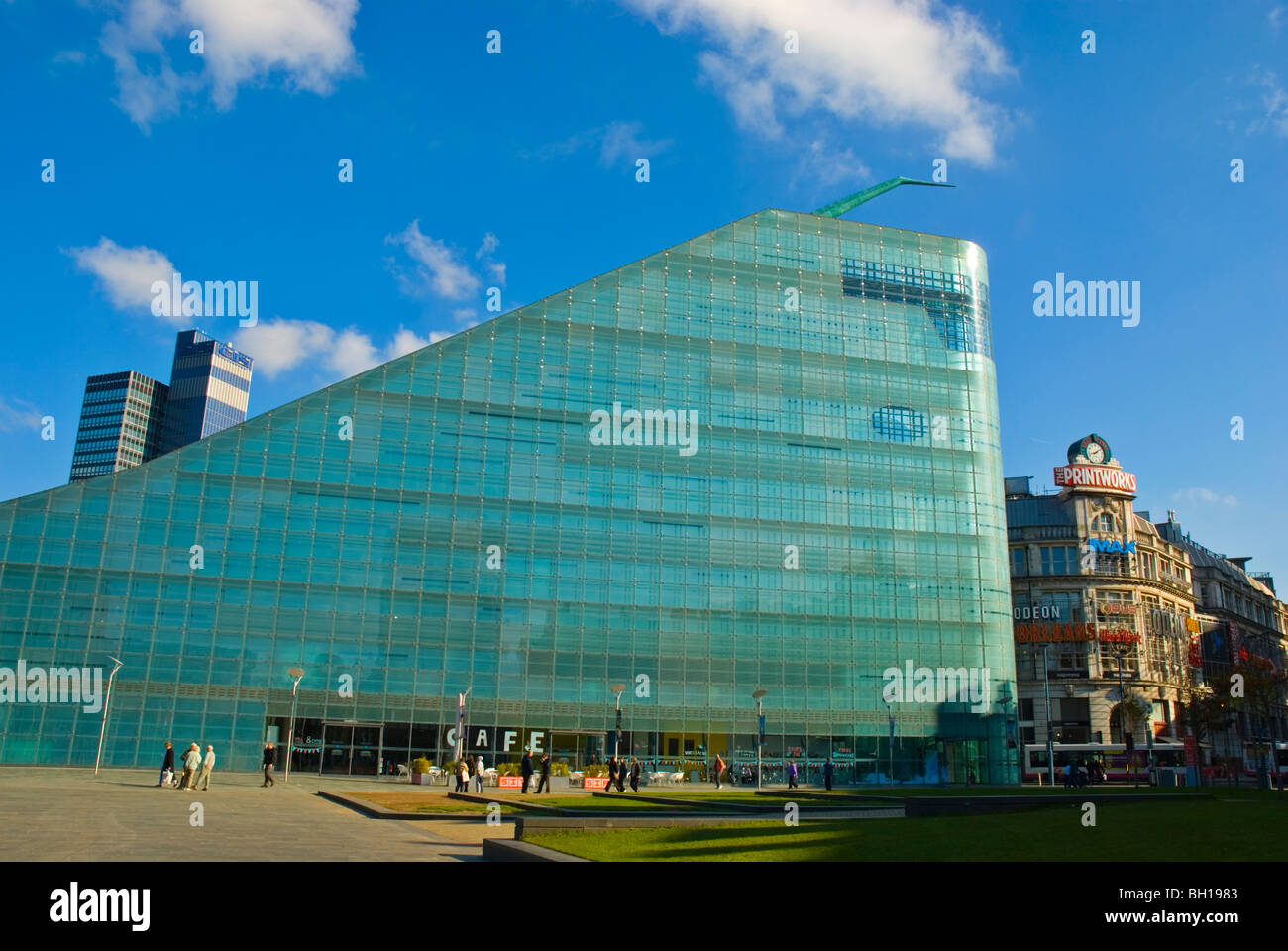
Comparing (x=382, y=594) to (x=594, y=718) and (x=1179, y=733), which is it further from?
(x=1179, y=733)

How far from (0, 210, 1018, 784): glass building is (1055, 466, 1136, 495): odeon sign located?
2728 centimetres

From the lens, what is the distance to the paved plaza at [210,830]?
16516 millimetres

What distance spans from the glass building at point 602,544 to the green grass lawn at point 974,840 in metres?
36.2

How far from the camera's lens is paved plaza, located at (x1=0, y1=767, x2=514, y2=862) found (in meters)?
16.5

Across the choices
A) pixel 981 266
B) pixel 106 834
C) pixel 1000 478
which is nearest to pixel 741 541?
pixel 1000 478

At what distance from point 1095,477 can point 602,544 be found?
58589 millimetres

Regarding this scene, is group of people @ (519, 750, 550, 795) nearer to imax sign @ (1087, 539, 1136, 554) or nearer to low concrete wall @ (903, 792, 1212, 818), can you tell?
low concrete wall @ (903, 792, 1212, 818)

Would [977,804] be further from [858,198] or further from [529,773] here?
[858,198]

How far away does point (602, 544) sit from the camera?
220ft

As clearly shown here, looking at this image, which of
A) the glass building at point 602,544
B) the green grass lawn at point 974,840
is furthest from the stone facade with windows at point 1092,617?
the green grass lawn at point 974,840

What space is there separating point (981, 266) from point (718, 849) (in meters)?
75.7

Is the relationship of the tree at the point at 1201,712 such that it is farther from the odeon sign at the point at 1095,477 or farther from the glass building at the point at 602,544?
the glass building at the point at 602,544

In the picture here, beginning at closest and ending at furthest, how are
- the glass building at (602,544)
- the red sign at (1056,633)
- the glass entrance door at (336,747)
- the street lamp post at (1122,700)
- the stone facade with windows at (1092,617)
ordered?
the glass building at (602,544) < the glass entrance door at (336,747) < the street lamp post at (1122,700) < the stone facade with windows at (1092,617) < the red sign at (1056,633)

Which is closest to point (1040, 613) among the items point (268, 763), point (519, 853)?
point (268, 763)
